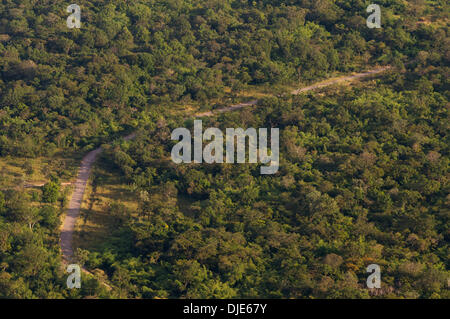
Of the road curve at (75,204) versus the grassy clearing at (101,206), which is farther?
the grassy clearing at (101,206)

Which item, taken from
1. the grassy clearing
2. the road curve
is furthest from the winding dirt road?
the grassy clearing

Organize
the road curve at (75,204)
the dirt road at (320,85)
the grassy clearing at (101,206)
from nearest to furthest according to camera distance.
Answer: the road curve at (75,204), the grassy clearing at (101,206), the dirt road at (320,85)

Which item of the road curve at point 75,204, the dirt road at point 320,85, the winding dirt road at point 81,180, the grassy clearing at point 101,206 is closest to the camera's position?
the road curve at point 75,204

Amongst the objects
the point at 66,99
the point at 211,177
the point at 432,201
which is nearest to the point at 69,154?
the point at 66,99

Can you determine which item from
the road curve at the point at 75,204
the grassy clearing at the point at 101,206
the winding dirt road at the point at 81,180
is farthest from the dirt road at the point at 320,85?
the grassy clearing at the point at 101,206

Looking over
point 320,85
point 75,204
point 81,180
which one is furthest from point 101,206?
point 320,85

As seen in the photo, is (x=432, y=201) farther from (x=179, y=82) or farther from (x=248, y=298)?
(x=179, y=82)

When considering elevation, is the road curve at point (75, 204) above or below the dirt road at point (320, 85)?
below

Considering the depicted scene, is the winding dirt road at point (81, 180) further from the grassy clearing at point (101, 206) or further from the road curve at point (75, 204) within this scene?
the grassy clearing at point (101, 206)
